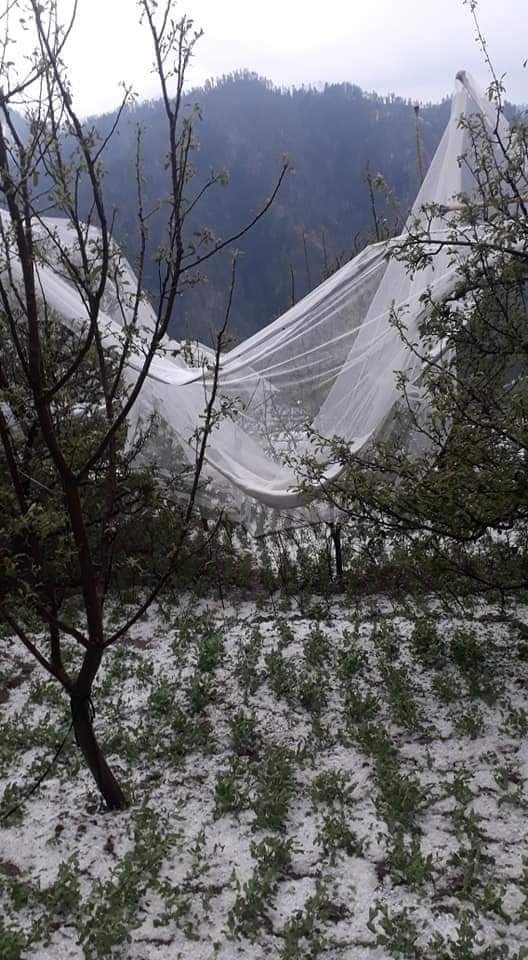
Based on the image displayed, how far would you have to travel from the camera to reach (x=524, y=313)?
381 centimetres

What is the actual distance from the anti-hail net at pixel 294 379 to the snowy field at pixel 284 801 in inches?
51.3

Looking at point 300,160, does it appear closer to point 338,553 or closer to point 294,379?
point 294,379

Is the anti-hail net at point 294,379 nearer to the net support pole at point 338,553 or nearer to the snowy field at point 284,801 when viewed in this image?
the net support pole at point 338,553

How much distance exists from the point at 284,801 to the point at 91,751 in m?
0.76

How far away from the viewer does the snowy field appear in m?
2.38

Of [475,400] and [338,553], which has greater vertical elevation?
[475,400]

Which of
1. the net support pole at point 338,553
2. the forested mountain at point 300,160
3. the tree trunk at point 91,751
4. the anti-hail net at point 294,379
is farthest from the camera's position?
the forested mountain at point 300,160

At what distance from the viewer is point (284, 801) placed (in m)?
2.98

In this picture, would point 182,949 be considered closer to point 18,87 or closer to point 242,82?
point 18,87

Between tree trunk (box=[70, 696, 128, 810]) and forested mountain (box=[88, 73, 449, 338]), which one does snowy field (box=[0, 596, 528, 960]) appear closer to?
tree trunk (box=[70, 696, 128, 810])

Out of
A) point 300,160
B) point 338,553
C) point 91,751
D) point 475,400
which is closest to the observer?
point 91,751

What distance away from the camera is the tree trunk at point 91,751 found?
2887 millimetres

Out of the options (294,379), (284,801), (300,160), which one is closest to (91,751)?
(284,801)

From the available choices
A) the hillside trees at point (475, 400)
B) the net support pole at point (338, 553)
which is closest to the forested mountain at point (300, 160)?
the net support pole at point (338, 553)
